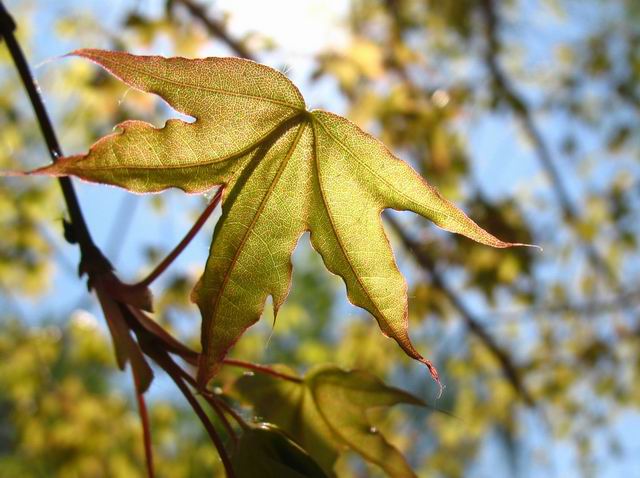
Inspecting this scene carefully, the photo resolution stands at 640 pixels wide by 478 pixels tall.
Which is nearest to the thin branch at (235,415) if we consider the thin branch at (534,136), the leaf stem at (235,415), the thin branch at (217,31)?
the leaf stem at (235,415)

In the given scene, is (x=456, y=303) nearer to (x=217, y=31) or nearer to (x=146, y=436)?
(x=217, y=31)

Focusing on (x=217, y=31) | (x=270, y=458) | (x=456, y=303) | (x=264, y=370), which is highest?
(x=217, y=31)

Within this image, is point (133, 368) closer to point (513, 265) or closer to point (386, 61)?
point (513, 265)

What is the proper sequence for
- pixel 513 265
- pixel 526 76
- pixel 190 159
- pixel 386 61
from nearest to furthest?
1. pixel 190 159
2. pixel 513 265
3. pixel 386 61
4. pixel 526 76

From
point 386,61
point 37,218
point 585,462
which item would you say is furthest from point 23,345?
point 585,462

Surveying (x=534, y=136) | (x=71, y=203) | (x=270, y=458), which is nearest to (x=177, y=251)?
(x=71, y=203)

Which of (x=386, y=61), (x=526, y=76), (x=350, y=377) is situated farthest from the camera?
(x=526, y=76)

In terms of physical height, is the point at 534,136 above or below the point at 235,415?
above

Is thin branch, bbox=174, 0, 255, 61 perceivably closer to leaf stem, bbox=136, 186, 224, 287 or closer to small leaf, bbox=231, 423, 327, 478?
leaf stem, bbox=136, 186, 224, 287
